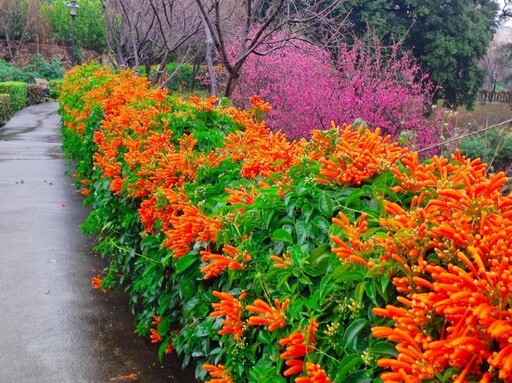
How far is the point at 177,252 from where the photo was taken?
2.46m

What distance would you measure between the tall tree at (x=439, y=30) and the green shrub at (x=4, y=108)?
12.9m

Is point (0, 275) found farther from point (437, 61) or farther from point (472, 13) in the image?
point (472, 13)

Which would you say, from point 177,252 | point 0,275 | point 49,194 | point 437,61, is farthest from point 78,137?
point 437,61

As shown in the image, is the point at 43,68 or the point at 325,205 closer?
the point at 325,205

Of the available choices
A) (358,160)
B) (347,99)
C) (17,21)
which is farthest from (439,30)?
(17,21)

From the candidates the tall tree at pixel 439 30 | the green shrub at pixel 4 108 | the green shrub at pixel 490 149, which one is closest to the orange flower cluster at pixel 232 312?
the green shrub at pixel 490 149

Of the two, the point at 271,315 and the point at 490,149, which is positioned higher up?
the point at 271,315

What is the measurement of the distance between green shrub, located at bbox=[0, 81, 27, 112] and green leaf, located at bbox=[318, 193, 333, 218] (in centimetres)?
2152

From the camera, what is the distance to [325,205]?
1922 millimetres

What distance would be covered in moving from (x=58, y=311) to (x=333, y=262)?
3.09 meters

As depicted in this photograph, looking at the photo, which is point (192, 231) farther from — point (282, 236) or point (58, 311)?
point (58, 311)

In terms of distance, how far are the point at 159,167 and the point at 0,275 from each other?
7.38 feet

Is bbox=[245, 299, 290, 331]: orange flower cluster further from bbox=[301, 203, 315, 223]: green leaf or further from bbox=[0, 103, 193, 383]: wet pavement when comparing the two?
bbox=[0, 103, 193, 383]: wet pavement

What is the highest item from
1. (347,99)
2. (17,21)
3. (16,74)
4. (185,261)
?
(17,21)
